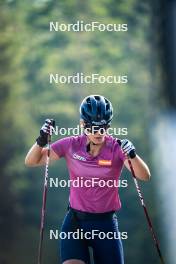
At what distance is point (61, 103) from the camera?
2174mm

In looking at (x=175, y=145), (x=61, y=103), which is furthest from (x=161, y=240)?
(x=61, y=103)

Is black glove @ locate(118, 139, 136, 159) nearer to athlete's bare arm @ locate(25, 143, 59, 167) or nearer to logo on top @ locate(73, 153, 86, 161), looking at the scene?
logo on top @ locate(73, 153, 86, 161)

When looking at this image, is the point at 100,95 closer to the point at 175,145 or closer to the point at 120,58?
the point at 120,58

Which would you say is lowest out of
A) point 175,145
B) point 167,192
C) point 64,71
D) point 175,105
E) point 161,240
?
point 161,240

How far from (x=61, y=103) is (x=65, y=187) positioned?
13.3 inches

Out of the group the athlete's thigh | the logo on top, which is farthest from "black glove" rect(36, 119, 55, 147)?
the athlete's thigh

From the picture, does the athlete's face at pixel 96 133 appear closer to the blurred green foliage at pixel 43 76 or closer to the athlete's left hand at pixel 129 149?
the athlete's left hand at pixel 129 149

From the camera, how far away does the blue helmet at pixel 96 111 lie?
1.88 meters

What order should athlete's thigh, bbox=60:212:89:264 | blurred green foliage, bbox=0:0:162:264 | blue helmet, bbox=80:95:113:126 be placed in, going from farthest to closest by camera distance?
blurred green foliage, bbox=0:0:162:264
blue helmet, bbox=80:95:113:126
athlete's thigh, bbox=60:212:89:264

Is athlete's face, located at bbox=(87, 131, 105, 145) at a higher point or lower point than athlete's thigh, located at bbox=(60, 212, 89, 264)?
higher

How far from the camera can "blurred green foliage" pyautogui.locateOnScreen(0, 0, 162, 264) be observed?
2.16m

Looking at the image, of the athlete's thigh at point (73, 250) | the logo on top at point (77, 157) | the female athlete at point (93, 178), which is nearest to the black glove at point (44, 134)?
the female athlete at point (93, 178)

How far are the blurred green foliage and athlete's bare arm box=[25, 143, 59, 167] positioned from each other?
0.56 feet

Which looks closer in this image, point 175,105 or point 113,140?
point 113,140
